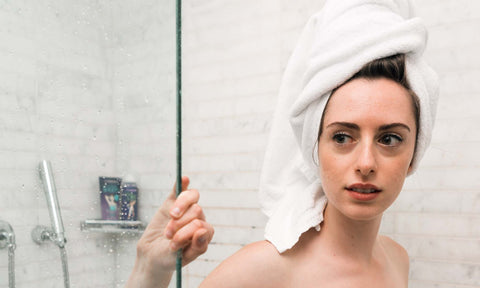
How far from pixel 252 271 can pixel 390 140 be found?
1.29 ft

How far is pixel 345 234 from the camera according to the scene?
100 centimetres

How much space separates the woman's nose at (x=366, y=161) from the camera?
85cm

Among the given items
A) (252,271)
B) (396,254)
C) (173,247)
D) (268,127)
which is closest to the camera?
(173,247)

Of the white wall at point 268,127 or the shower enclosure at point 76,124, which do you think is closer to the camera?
the shower enclosure at point 76,124

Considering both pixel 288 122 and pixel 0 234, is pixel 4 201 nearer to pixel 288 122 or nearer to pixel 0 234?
pixel 0 234

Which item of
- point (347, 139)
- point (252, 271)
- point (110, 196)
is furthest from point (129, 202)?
point (347, 139)

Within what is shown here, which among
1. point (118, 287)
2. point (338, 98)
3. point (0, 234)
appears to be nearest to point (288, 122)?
point (338, 98)

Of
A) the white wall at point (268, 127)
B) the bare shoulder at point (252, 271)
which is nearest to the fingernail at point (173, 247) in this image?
the bare shoulder at point (252, 271)

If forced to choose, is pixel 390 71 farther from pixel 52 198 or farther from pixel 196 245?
pixel 52 198

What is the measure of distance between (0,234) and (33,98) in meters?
0.24

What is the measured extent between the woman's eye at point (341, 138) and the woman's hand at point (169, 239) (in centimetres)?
31

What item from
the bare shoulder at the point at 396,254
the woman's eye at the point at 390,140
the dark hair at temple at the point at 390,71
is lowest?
the bare shoulder at the point at 396,254

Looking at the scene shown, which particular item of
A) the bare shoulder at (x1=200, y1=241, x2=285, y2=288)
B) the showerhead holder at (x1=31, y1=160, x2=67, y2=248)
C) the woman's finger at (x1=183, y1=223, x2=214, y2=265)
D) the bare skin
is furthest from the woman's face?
the showerhead holder at (x1=31, y1=160, x2=67, y2=248)

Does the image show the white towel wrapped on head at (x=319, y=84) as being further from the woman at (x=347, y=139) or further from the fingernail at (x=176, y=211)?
the fingernail at (x=176, y=211)
